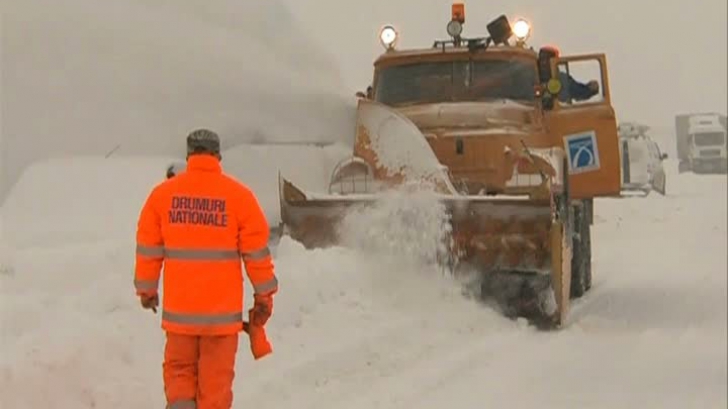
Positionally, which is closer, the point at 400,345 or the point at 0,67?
the point at 400,345

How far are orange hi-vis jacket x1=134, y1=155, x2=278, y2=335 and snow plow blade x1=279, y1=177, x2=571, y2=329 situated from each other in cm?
349

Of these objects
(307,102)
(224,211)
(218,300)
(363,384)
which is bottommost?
(363,384)

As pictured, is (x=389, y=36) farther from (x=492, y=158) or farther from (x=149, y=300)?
(x=149, y=300)

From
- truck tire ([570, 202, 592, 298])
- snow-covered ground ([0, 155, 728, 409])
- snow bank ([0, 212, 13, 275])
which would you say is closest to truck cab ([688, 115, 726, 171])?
snow-covered ground ([0, 155, 728, 409])

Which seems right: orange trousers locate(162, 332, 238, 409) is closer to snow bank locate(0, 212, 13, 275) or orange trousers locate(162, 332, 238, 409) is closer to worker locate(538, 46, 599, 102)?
snow bank locate(0, 212, 13, 275)

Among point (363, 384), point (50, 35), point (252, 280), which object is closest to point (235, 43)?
point (50, 35)

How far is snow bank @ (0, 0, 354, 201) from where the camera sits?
10.2 m

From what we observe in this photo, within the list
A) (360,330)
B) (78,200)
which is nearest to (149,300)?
(360,330)

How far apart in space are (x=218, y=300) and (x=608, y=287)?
573 cm

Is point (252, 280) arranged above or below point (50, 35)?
below

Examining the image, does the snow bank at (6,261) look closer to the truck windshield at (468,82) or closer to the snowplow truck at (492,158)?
the snowplow truck at (492,158)

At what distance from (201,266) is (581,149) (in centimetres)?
499

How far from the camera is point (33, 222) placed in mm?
8539

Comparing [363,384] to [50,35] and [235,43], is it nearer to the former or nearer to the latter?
[50,35]
